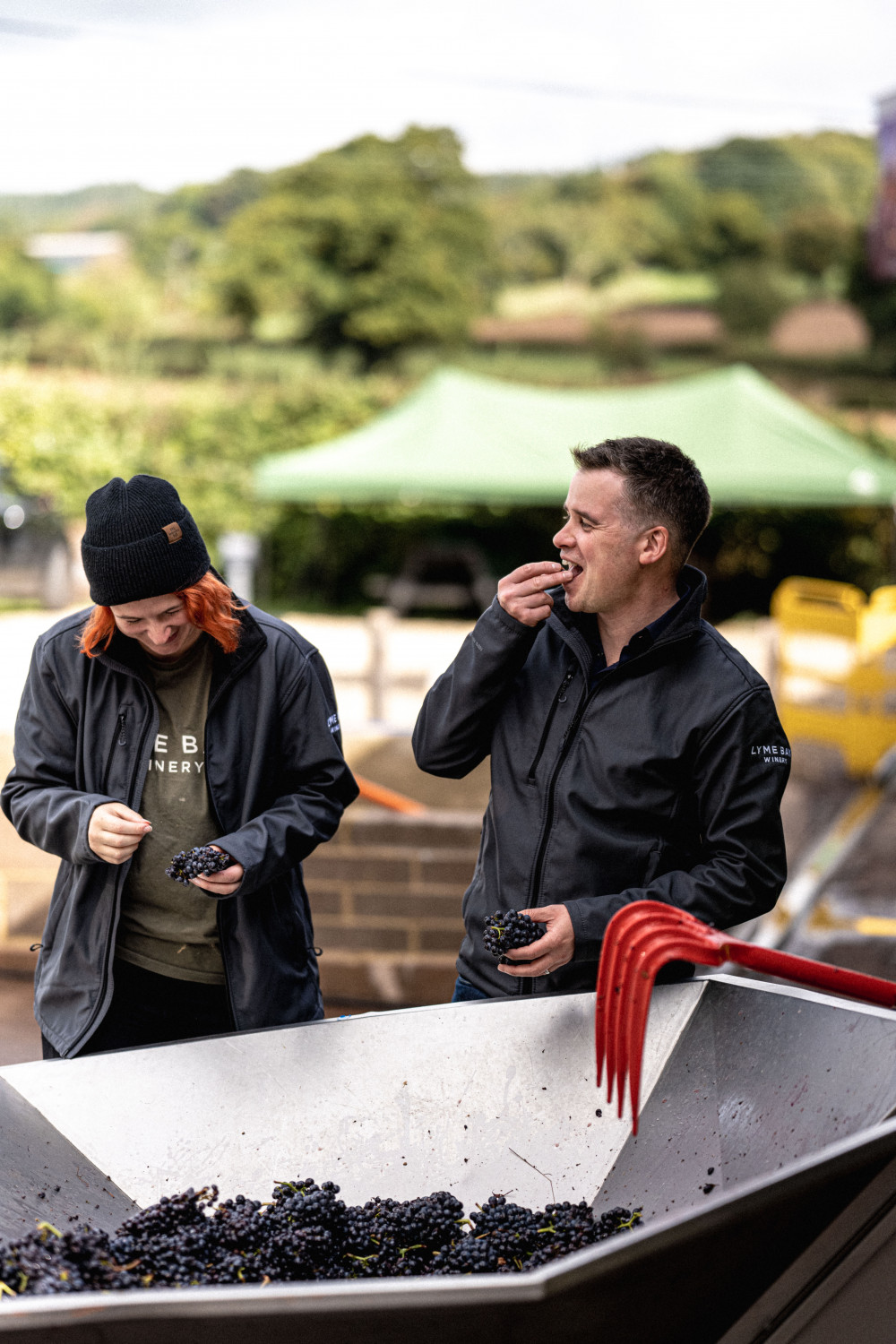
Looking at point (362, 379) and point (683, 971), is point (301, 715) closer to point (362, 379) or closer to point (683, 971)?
point (683, 971)

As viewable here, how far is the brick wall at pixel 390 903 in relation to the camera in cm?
402

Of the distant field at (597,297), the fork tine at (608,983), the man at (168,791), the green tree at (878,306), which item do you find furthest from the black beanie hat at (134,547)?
the distant field at (597,297)

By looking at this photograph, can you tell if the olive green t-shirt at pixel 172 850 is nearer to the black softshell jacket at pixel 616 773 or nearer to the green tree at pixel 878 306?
the black softshell jacket at pixel 616 773

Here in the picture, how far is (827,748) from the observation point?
27.4 ft

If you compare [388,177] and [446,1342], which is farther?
[388,177]

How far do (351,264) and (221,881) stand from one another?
19.0m

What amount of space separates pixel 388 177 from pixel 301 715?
2006 cm

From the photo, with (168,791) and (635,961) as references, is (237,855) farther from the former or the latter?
(635,961)

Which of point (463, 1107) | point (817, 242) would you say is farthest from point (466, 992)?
point (817, 242)

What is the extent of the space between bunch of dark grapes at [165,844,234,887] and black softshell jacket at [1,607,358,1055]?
4.0 inches

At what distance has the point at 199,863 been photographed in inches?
70.1

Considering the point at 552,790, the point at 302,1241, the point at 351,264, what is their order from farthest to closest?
the point at 351,264 < the point at 552,790 < the point at 302,1241

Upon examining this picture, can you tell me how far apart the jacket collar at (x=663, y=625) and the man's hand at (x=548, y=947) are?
355 millimetres

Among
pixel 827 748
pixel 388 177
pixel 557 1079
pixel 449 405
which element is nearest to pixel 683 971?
pixel 557 1079
